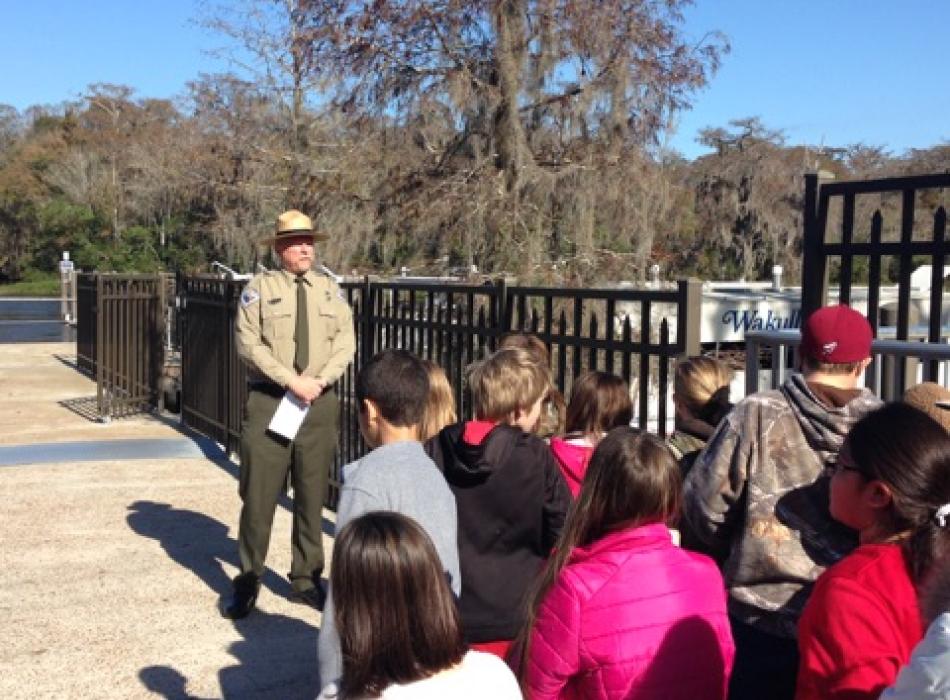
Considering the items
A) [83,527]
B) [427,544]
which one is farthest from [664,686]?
[83,527]

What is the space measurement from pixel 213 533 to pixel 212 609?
1507 mm

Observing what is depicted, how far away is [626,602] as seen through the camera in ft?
8.22

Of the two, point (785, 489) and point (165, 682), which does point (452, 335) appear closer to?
point (165, 682)

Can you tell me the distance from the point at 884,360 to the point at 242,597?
340 centimetres

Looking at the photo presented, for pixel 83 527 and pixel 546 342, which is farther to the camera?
pixel 83 527

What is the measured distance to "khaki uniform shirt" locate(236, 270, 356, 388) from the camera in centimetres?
577

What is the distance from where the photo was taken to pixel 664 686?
255cm

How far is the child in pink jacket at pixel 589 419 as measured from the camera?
144 inches

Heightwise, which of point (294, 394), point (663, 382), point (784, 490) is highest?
point (663, 382)

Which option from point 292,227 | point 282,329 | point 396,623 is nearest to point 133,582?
point 282,329

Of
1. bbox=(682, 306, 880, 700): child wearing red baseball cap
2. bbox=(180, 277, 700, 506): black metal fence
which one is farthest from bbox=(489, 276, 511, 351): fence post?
bbox=(682, 306, 880, 700): child wearing red baseball cap

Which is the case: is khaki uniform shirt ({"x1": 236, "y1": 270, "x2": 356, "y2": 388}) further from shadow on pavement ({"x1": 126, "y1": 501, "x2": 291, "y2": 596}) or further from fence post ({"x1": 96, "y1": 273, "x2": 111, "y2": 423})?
fence post ({"x1": 96, "y1": 273, "x2": 111, "y2": 423})

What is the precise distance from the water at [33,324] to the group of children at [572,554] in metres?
21.4

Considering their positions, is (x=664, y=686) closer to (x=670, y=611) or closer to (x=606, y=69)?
(x=670, y=611)
